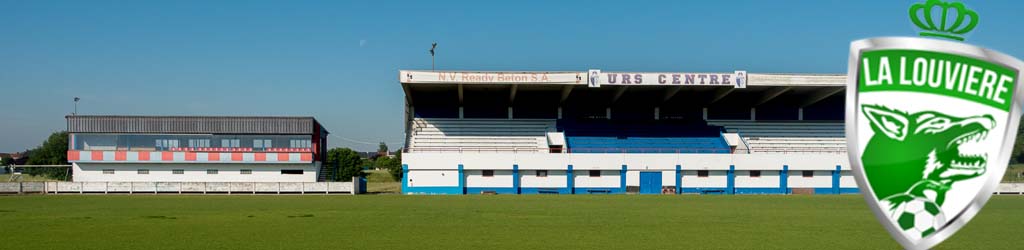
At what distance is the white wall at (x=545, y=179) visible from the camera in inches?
1633

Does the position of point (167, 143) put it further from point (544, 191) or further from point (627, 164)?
A: point (627, 164)

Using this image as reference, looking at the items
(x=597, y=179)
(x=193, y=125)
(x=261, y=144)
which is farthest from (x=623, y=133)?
(x=193, y=125)

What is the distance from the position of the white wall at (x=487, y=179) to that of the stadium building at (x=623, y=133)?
55 millimetres

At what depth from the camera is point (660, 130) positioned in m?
46.7

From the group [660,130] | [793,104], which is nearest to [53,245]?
[660,130]

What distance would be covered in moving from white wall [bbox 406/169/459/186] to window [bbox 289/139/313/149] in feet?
25.7

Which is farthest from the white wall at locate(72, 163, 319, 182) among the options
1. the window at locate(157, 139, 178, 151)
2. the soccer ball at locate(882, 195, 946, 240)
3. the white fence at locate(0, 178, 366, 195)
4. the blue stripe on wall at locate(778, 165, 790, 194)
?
the soccer ball at locate(882, 195, 946, 240)

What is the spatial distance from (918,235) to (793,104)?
155 feet

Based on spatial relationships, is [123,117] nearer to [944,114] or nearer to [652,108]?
[652,108]

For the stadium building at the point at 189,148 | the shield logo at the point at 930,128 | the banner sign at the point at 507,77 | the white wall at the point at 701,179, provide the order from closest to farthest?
the shield logo at the point at 930,128 < the banner sign at the point at 507,77 < the white wall at the point at 701,179 < the stadium building at the point at 189,148

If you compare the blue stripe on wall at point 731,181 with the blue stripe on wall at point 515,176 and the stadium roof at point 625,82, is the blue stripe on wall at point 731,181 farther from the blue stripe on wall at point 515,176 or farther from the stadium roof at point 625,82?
the blue stripe on wall at point 515,176

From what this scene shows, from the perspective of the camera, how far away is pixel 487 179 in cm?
4147

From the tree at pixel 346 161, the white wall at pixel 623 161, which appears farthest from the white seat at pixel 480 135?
the tree at pixel 346 161

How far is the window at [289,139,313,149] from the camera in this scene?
44.7m
